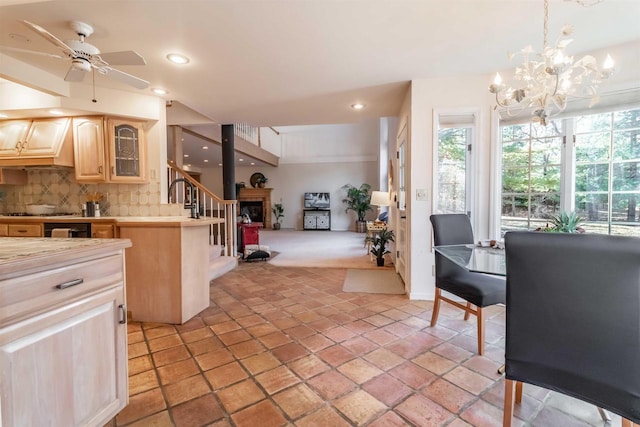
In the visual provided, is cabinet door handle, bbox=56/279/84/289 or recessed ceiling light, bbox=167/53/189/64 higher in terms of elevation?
recessed ceiling light, bbox=167/53/189/64

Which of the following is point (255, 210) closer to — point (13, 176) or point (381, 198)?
point (381, 198)

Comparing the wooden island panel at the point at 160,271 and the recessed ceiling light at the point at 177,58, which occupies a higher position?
the recessed ceiling light at the point at 177,58

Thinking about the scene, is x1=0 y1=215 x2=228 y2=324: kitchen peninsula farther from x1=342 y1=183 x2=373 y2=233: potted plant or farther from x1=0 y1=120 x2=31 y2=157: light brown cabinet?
x1=342 y1=183 x2=373 y2=233: potted plant

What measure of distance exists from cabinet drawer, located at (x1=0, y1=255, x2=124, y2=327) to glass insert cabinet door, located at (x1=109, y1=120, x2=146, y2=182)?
2.57 meters

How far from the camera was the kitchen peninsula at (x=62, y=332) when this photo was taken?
888 millimetres

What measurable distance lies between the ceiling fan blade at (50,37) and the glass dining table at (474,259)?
2.79 meters

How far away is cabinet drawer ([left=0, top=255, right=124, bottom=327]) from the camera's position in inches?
34.6

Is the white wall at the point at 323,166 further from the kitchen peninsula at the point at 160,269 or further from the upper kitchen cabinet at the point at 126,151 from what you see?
the kitchen peninsula at the point at 160,269

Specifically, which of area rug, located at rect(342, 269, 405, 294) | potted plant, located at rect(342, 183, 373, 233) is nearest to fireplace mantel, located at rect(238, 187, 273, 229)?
potted plant, located at rect(342, 183, 373, 233)

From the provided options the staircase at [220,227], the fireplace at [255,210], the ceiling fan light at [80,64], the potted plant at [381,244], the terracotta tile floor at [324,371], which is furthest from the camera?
the fireplace at [255,210]

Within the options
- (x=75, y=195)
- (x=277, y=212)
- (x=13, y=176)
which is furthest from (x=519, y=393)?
(x=277, y=212)

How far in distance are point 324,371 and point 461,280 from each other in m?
1.18

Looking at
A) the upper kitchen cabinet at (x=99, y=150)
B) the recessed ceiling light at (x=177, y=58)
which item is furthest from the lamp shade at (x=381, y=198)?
the upper kitchen cabinet at (x=99, y=150)

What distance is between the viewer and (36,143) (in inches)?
126
